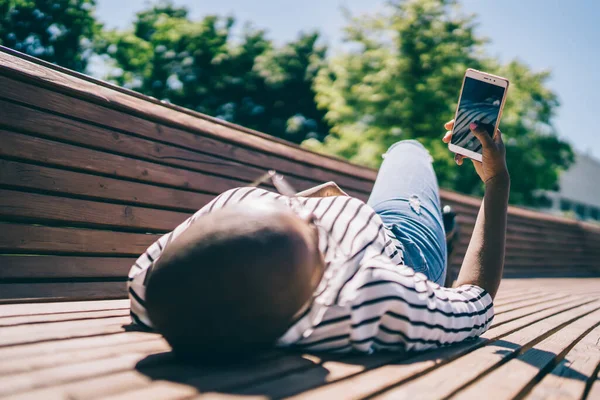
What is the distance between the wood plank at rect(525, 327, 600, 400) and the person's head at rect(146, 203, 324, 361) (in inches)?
27.3

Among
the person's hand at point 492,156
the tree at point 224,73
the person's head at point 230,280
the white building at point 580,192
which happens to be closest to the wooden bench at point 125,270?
the person's head at point 230,280

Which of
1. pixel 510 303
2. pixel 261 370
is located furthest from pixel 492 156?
pixel 510 303

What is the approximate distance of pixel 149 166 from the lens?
113 inches

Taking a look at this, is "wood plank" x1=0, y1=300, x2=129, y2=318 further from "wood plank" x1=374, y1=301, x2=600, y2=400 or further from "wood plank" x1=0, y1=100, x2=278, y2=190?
"wood plank" x1=374, y1=301, x2=600, y2=400

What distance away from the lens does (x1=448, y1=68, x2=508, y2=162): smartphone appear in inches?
84.5

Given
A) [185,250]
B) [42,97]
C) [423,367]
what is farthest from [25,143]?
[423,367]

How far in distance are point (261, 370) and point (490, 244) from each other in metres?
1.03

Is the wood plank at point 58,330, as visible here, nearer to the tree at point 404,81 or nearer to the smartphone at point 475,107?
the smartphone at point 475,107

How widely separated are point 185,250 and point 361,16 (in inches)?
762

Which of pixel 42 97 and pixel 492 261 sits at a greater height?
pixel 42 97

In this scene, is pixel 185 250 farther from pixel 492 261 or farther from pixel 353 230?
pixel 492 261

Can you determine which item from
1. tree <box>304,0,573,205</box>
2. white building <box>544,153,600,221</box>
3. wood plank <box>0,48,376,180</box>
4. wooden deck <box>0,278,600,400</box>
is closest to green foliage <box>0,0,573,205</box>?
tree <box>304,0,573,205</box>

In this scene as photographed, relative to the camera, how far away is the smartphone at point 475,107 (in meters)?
2.15

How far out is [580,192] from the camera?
3516 centimetres
